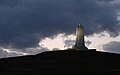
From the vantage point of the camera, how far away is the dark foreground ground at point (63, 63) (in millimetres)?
56219

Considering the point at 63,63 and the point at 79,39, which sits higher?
the point at 79,39

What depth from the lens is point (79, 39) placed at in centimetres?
7731

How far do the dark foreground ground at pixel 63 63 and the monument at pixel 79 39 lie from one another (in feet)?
25.4

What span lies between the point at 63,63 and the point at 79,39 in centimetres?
1783

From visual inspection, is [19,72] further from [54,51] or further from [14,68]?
[54,51]

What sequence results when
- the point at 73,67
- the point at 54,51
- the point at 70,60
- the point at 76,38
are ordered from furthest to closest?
the point at 76,38, the point at 54,51, the point at 70,60, the point at 73,67

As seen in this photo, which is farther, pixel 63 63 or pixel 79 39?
pixel 79 39

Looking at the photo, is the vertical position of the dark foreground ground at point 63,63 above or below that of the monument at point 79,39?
below

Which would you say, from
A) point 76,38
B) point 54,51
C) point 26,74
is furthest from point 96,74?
point 76,38

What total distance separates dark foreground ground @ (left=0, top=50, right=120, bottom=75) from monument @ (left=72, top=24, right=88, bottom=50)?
7751mm

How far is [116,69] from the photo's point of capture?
184 ft

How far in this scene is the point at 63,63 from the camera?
6009 cm

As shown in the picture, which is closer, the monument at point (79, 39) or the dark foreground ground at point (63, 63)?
the dark foreground ground at point (63, 63)

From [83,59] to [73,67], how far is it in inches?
221
